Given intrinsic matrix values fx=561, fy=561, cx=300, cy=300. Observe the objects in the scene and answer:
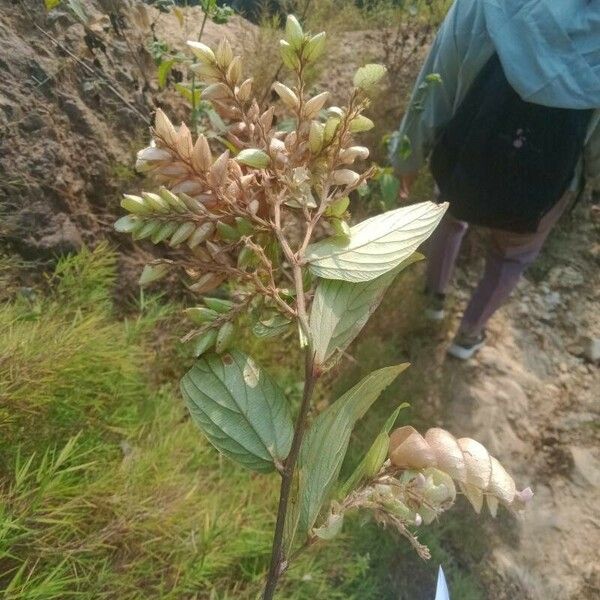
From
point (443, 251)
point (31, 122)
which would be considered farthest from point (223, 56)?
point (443, 251)

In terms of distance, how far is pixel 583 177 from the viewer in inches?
53.7

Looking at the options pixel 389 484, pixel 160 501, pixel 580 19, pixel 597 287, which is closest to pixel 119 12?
pixel 580 19

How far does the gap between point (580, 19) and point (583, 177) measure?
0.45 meters

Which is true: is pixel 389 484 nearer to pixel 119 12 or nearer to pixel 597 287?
pixel 119 12

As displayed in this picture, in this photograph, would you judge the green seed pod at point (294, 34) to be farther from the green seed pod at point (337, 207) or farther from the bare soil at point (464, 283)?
the bare soil at point (464, 283)

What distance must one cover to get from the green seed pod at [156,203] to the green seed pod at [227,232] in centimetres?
5

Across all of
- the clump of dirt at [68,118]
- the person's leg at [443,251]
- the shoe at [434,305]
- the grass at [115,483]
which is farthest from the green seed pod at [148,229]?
the shoe at [434,305]

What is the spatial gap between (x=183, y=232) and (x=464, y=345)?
1.83m

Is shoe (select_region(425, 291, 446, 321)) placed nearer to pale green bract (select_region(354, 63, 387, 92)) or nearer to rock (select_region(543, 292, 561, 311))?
rock (select_region(543, 292, 561, 311))

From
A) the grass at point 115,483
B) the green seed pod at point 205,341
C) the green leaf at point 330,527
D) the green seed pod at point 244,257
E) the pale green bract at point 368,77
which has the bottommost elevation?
the grass at point 115,483

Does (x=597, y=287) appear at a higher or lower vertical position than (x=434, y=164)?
lower

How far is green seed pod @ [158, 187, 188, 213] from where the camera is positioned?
17.3 inches

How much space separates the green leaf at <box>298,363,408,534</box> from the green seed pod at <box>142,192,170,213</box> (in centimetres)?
22

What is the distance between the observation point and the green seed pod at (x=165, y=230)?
45 centimetres
